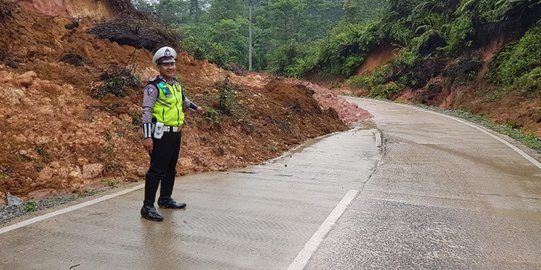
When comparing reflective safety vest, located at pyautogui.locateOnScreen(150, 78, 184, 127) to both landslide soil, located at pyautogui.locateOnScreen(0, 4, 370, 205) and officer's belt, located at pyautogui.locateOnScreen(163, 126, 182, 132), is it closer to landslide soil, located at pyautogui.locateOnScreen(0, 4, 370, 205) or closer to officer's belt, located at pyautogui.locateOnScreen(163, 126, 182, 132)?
officer's belt, located at pyautogui.locateOnScreen(163, 126, 182, 132)

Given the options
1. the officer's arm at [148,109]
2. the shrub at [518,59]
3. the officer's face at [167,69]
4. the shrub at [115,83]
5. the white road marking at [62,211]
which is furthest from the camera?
the shrub at [518,59]

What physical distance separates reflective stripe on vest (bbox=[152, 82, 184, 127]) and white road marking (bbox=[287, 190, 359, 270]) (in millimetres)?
1941

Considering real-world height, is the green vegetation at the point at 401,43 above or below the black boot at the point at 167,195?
above

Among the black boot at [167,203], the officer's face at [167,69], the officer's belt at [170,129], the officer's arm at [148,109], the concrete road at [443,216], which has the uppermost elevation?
the officer's face at [167,69]

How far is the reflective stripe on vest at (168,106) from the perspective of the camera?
16.6 ft

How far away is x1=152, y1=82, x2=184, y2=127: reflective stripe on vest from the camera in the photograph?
5074 mm

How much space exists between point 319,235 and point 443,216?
1732 mm

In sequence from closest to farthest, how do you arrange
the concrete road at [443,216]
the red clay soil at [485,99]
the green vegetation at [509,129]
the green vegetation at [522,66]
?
the concrete road at [443,216], the green vegetation at [509,129], the red clay soil at [485,99], the green vegetation at [522,66]

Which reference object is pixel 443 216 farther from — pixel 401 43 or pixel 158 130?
pixel 401 43

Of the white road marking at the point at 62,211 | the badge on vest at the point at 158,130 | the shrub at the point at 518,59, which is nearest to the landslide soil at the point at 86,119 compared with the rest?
the white road marking at the point at 62,211

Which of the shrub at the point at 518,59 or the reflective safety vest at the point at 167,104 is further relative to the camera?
the shrub at the point at 518,59

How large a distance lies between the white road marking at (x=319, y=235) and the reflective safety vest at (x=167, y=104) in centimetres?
194

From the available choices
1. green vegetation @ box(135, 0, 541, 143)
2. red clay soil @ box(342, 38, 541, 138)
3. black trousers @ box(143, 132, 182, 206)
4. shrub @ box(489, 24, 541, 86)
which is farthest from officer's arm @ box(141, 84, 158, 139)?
shrub @ box(489, 24, 541, 86)

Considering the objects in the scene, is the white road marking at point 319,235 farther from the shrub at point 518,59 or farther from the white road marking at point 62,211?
the shrub at point 518,59
